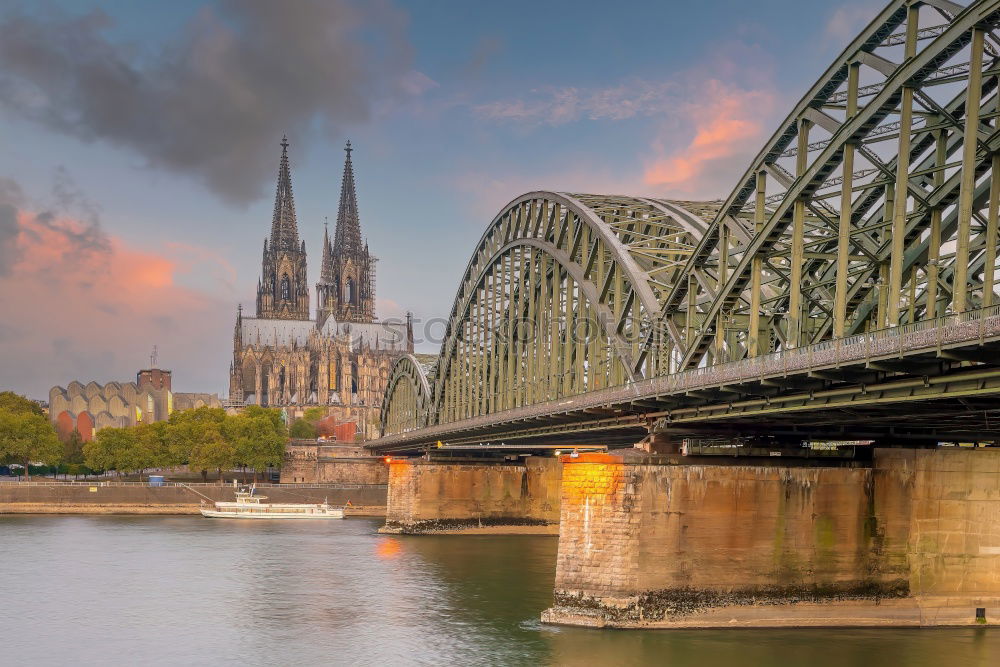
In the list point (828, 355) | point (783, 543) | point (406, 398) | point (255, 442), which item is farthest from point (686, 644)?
point (255, 442)

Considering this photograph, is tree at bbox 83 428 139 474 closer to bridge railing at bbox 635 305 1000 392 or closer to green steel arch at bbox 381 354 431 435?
green steel arch at bbox 381 354 431 435

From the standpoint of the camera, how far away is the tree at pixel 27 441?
13050 centimetres

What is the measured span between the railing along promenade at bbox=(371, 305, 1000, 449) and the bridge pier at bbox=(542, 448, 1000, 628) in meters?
3.48

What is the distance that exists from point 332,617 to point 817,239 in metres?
24.7

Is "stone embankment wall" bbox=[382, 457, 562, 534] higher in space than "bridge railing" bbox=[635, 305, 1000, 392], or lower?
lower

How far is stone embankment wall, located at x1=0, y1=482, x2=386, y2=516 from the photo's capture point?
105938 mm

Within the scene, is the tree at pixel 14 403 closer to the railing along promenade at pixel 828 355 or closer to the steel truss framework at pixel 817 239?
the steel truss framework at pixel 817 239

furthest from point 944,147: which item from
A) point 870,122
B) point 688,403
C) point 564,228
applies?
point 564,228

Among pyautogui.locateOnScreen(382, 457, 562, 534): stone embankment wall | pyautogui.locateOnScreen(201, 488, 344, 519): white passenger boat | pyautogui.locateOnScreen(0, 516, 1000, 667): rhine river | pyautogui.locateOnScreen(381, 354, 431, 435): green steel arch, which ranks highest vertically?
pyautogui.locateOnScreen(381, 354, 431, 435): green steel arch

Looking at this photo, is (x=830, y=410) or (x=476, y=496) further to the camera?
(x=476, y=496)

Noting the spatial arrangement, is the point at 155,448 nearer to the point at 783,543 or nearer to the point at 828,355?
the point at 783,543

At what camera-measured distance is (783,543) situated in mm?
42594

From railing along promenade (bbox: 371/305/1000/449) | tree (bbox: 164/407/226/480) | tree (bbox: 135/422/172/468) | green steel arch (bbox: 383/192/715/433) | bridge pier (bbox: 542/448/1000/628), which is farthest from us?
tree (bbox: 164/407/226/480)

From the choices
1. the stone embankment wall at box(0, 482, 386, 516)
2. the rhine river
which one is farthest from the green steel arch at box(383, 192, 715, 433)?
the stone embankment wall at box(0, 482, 386, 516)
